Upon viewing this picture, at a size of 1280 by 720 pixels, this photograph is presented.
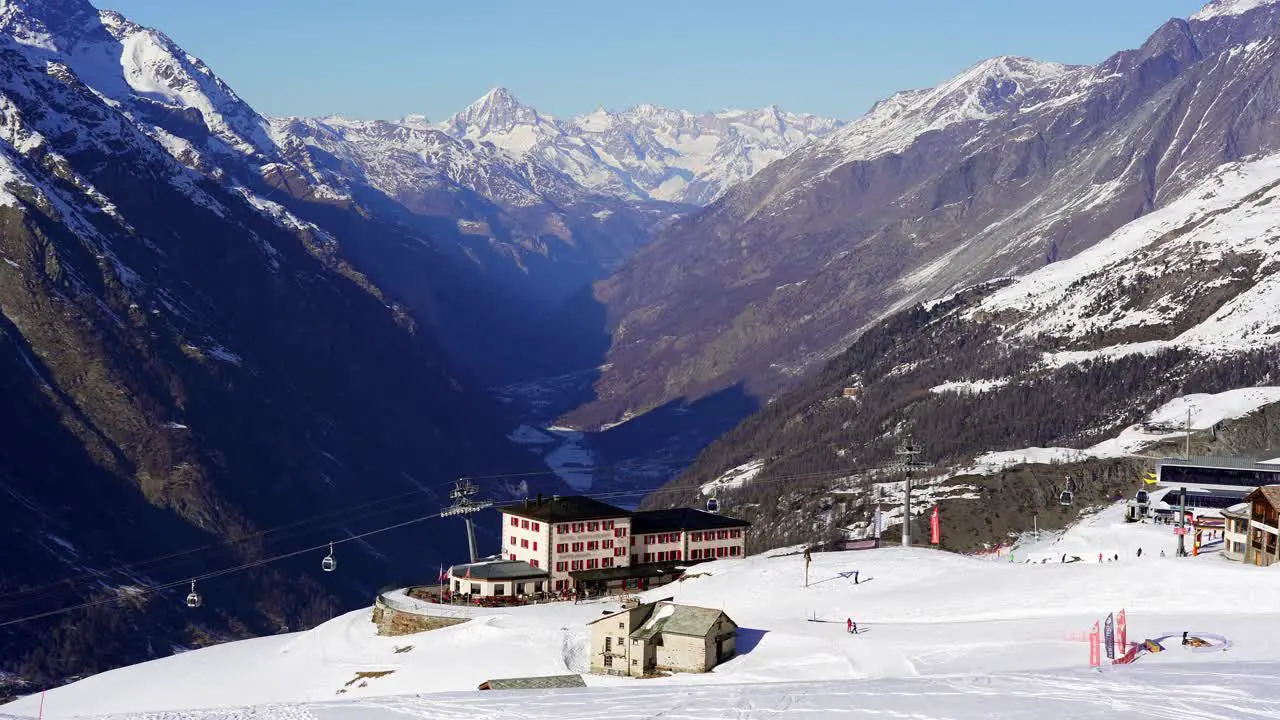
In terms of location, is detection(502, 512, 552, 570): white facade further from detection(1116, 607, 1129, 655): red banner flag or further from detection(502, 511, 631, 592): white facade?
detection(1116, 607, 1129, 655): red banner flag

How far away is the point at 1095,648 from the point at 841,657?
15981mm

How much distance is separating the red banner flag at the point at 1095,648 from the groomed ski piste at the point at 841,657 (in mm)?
638

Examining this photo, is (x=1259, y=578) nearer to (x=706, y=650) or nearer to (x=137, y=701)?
(x=706, y=650)

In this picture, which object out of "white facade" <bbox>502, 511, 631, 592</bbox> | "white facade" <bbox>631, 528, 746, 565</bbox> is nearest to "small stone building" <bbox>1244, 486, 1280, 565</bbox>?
"white facade" <bbox>631, 528, 746, 565</bbox>

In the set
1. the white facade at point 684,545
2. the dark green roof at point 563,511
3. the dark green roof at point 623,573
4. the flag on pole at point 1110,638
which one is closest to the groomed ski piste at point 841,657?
the flag on pole at point 1110,638

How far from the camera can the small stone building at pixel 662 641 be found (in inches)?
4596

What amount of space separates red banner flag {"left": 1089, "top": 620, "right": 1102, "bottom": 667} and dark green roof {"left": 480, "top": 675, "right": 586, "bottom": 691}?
1245 inches

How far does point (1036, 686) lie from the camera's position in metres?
97.4

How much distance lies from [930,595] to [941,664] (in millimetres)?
22170

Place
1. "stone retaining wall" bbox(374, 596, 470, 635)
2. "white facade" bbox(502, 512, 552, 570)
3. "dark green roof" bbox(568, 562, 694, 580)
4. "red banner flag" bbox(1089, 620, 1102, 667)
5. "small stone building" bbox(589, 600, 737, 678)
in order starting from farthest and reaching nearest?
"white facade" bbox(502, 512, 552, 570) → "dark green roof" bbox(568, 562, 694, 580) → "stone retaining wall" bbox(374, 596, 470, 635) → "small stone building" bbox(589, 600, 737, 678) → "red banner flag" bbox(1089, 620, 1102, 667)

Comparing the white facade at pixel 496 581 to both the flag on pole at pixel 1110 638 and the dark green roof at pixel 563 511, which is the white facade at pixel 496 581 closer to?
the dark green roof at pixel 563 511

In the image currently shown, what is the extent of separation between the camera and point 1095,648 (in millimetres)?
108250

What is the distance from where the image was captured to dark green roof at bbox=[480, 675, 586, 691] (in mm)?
114125

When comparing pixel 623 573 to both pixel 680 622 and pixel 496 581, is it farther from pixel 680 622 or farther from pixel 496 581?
pixel 680 622
